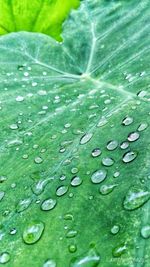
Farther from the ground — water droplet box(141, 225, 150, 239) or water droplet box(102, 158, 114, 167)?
water droplet box(141, 225, 150, 239)

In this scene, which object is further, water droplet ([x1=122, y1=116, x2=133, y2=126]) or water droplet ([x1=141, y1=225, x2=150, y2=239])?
water droplet ([x1=122, y1=116, x2=133, y2=126])

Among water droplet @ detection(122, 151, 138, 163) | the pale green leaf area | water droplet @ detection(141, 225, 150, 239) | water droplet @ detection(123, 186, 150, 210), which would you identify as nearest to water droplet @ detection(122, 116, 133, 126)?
water droplet @ detection(122, 151, 138, 163)

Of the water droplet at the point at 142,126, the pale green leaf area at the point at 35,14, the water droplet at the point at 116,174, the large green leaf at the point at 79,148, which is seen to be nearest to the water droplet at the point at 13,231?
the large green leaf at the point at 79,148

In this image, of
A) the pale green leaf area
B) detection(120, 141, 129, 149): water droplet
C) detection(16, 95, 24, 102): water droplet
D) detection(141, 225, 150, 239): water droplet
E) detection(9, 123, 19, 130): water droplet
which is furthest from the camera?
the pale green leaf area

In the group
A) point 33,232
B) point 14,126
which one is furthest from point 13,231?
point 14,126

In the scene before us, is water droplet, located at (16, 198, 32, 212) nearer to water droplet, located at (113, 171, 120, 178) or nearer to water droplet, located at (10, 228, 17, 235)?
water droplet, located at (10, 228, 17, 235)

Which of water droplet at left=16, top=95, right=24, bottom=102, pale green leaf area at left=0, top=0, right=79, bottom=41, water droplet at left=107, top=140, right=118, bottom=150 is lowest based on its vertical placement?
pale green leaf area at left=0, top=0, right=79, bottom=41

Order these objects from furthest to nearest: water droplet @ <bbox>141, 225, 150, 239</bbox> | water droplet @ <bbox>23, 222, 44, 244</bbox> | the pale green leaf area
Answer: the pale green leaf area
water droplet @ <bbox>23, 222, 44, 244</bbox>
water droplet @ <bbox>141, 225, 150, 239</bbox>

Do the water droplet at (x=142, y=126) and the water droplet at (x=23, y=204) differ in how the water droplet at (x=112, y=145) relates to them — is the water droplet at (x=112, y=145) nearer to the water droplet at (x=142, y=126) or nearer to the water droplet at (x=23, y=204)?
the water droplet at (x=142, y=126)
